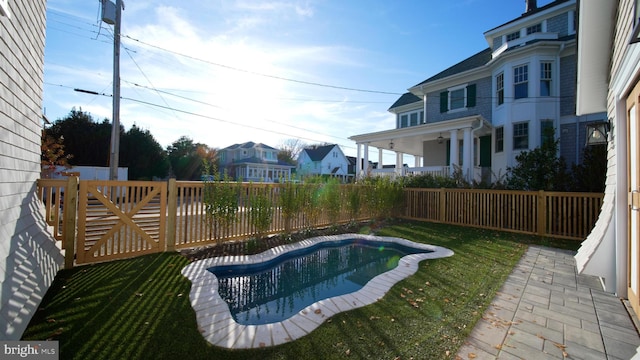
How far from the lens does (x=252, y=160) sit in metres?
33.5

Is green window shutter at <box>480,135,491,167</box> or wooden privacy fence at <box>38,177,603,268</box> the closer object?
wooden privacy fence at <box>38,177,603,268</box>

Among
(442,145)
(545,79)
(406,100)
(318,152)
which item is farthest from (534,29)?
(318,152)

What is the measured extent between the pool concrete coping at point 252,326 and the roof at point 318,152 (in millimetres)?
37406

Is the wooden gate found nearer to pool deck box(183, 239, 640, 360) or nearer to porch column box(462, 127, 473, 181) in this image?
pool deck box(183, 239, 640, 360)

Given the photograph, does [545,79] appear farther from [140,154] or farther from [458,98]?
[140,154]

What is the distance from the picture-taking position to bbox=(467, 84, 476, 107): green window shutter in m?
14.0

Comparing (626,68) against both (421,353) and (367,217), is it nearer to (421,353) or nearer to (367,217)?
(421,353)

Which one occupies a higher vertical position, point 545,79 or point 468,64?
point 468,64

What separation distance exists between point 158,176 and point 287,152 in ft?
76.1

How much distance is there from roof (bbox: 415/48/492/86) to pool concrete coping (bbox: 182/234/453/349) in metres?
13.9

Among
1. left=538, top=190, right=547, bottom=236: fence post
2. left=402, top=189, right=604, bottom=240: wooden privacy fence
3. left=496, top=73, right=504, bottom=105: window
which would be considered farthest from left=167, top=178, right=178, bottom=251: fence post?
left=496, top=73, right=504, bottom=105: window

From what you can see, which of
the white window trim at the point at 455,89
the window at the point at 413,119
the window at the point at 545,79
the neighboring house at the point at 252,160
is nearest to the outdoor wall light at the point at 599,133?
the window at the point at 545,79

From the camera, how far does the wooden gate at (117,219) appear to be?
444 centimetres

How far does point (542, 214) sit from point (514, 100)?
677 centimetres
